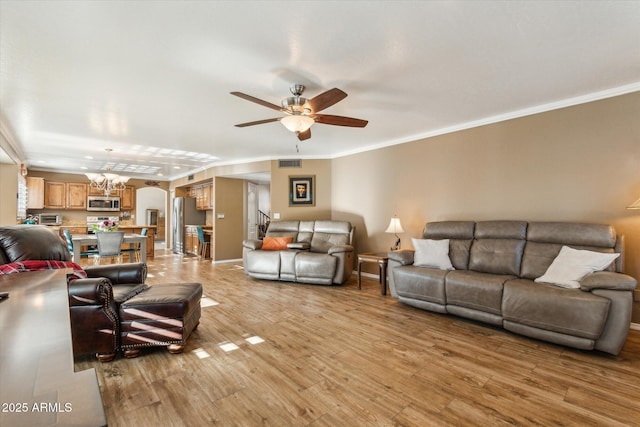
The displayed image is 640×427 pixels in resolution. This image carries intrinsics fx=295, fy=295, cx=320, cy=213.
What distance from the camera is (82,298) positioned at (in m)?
2.21

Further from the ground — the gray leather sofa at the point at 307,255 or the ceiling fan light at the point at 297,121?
the ceiling fan light at the point at 297,121

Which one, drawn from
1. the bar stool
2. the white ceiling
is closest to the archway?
the bar stool

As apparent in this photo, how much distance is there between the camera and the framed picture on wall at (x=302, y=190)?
6.33 metres

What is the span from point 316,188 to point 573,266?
4.43 m

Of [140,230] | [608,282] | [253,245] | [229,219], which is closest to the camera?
[608,282]

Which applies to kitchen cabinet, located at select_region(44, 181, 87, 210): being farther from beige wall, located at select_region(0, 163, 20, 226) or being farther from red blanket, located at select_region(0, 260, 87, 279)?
red blanket, located at select_region(0, 260, 87, 279)

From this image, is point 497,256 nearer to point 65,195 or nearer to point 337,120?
point 337,120

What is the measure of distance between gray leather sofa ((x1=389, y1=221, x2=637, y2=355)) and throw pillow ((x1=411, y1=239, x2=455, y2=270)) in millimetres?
103

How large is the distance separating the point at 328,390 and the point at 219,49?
8.67ft

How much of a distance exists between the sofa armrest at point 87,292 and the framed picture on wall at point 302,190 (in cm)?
434

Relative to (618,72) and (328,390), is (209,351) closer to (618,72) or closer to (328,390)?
(328,390)

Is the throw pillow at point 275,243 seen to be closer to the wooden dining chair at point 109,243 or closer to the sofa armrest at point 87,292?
the wooden dining chair at point 109,243

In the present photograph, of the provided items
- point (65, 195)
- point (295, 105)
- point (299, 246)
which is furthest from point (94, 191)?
point (295, 105)

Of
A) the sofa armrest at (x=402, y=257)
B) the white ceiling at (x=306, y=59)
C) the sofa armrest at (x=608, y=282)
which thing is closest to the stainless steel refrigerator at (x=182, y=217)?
the white ceiling at (x=306, y=59)
